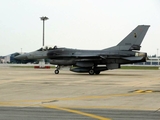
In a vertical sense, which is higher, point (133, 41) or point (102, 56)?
point (133, 41)

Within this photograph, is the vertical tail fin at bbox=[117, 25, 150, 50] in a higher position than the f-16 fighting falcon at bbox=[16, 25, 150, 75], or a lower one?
higher

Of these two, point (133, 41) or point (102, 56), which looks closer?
point (133, 41)

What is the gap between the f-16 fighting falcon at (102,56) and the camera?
114ft

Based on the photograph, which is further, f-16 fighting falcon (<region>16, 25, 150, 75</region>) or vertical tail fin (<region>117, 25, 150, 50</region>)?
vertical tail fin (<region>117, 25, 150, 50</region>)

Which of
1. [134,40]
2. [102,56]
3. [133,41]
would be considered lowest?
[102,56]

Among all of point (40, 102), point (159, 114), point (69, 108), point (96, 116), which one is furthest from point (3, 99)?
point (159, 114)

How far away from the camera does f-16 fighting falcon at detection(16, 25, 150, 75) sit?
3462 centimetres

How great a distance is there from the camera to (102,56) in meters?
35.2

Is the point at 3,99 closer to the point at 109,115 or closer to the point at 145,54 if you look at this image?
the point at 109,115

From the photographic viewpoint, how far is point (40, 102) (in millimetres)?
12930

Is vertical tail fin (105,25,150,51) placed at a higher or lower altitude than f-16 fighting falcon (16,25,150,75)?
higher

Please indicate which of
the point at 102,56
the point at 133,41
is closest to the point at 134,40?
the point at 133,41

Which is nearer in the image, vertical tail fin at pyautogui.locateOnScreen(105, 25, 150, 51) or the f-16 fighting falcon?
the f-16 fighting falcon

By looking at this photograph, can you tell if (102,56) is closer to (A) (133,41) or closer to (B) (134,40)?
(A) (133,41)
